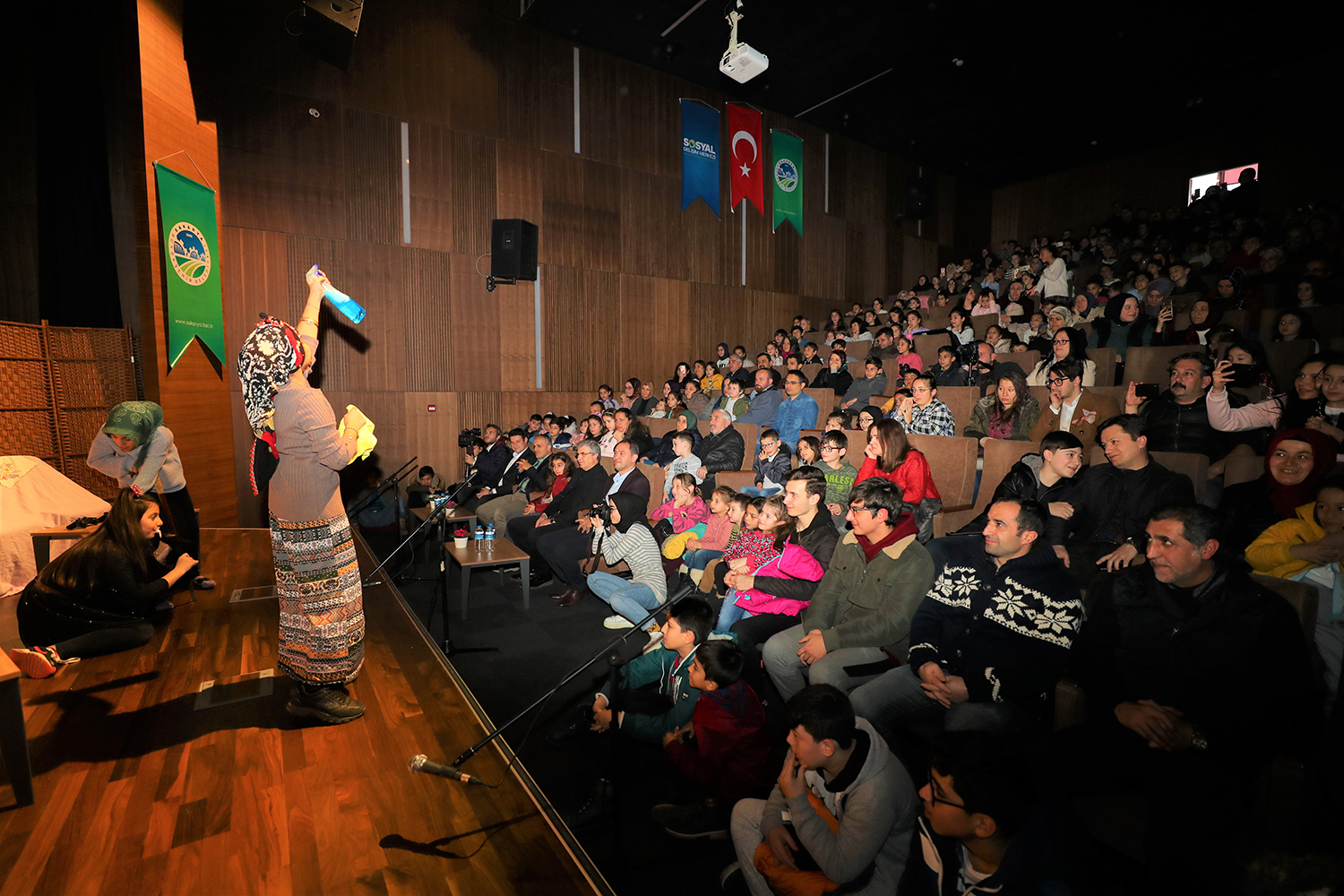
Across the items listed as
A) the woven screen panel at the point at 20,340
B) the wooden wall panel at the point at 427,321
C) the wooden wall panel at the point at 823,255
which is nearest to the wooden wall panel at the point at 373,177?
the wooden wall panel at the point at 427,321

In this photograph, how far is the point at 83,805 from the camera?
1784 millimetres

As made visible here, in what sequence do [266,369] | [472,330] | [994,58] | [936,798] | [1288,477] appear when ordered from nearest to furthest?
[936,798]
[266,369]
[1288,477]
[472,330]
[994,58]

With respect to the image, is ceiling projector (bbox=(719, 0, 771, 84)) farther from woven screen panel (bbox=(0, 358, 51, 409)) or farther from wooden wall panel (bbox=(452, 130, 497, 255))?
woven screen panel (bbox=(0, 358, 51, 409))

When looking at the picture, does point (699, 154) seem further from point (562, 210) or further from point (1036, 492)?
point (1036, 492)

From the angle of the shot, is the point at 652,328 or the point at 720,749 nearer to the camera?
the point at 720,749

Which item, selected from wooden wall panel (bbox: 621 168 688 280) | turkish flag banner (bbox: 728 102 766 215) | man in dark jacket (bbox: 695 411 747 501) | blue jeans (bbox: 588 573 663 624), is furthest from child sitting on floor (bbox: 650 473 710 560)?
turkish flag banner (bbox: 728 102 766 215)

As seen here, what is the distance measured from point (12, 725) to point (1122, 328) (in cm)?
687

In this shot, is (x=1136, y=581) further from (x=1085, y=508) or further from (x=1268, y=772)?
(x=1085, y=508)

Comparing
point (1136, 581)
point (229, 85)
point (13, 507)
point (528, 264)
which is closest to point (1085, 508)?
point (1136, 581)

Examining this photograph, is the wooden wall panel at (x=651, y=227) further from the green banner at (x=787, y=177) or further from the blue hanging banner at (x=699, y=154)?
the green banner at (x=787, y=177)

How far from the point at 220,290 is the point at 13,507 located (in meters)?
2.64

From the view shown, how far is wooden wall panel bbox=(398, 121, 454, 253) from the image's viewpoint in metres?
6.91

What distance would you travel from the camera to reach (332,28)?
577 cm

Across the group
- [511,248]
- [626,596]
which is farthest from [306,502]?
[511,248]
